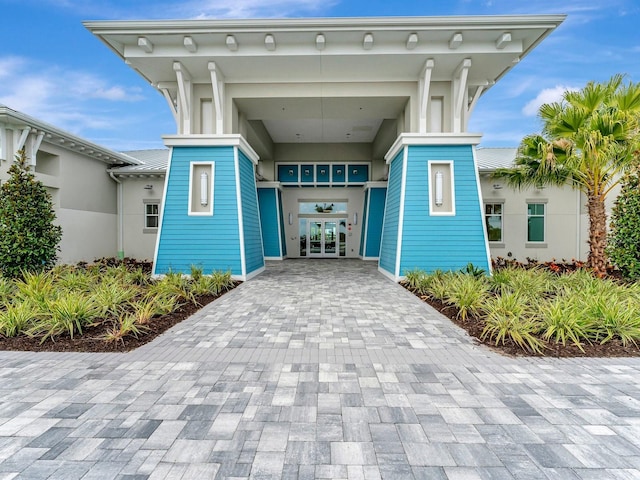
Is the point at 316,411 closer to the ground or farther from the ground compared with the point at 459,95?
closer to the ground

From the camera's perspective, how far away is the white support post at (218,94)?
992 centimetres

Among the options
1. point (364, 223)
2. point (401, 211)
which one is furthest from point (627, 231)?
point (364, 223)

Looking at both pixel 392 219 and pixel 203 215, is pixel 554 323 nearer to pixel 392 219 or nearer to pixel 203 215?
pixel 392 219

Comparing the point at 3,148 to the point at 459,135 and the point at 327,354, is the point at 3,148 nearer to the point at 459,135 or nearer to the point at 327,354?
the point at 327,354

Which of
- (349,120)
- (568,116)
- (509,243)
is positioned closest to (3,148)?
(349,120)

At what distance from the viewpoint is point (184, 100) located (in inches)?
405

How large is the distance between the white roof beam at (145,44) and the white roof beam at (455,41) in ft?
27.8

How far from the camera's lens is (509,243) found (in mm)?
14680

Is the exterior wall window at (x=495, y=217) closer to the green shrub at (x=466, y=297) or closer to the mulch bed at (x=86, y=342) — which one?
the green shrub at (x=466, y=297)

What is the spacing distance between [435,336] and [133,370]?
396 centimetres

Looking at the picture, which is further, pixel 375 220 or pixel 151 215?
pixel 375 220

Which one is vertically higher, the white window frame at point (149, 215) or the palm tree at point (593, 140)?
the palm tree at point (593, 140)

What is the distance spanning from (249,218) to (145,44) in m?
5.70

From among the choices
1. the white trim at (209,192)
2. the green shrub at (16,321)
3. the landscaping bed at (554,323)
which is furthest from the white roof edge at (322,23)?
the green shrub at (16,321)
